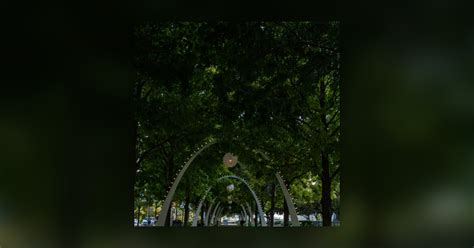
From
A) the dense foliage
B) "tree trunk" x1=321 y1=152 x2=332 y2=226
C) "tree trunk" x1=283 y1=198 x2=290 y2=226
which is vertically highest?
the dense foliage

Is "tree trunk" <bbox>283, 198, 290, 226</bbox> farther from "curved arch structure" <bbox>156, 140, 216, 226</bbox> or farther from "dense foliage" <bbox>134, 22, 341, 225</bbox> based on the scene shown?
"curved arch structure" <bbox>156, 140, 216, 226</bbox>

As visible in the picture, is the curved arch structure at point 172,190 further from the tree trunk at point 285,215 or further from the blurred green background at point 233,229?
the tree trunk at point 285,215

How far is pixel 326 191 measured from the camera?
156 inches

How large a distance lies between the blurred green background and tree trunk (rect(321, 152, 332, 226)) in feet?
0.31

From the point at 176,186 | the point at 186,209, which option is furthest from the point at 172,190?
the point at 186,209

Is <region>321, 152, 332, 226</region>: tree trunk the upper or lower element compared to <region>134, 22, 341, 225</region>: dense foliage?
lower

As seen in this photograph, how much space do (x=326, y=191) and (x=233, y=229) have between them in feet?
2.33

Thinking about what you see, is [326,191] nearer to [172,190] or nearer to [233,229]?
[233,229]

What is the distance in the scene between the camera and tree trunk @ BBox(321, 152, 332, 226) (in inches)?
155

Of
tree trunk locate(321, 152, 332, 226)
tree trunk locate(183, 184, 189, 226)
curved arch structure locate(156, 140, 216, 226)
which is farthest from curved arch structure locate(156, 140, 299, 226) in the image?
tree trunk locate(321, 152, 332, 226)

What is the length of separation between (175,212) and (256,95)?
1016 mm
